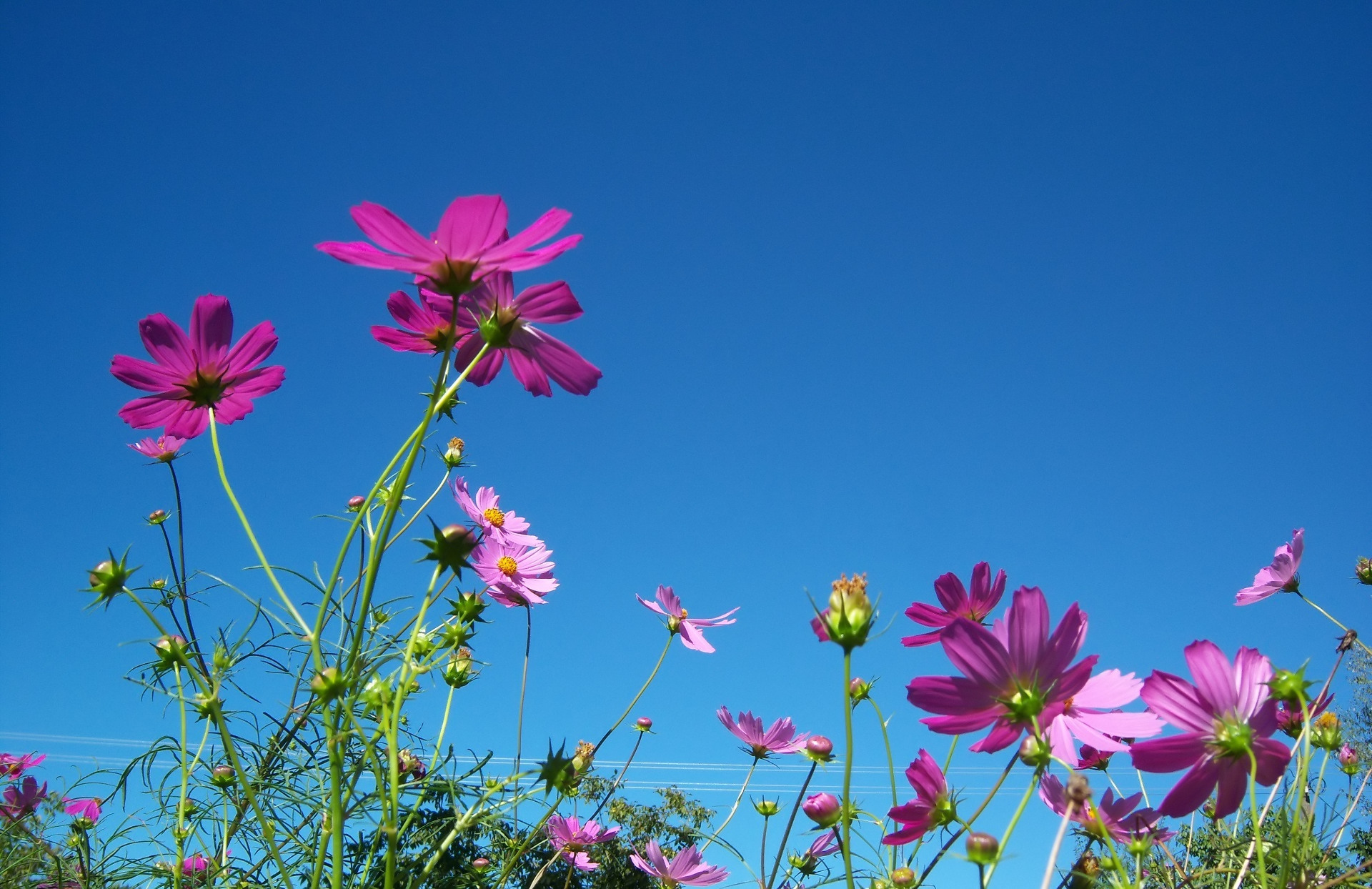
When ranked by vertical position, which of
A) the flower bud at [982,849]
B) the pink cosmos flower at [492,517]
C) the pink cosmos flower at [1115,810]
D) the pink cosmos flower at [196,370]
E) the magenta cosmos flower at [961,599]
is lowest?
the flower bud at [982,849]

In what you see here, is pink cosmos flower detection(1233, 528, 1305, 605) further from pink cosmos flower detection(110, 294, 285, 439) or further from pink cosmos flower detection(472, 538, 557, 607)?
pink cosmos flower detection(110, 294, 285, 439)

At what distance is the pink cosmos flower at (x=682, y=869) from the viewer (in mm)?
1618

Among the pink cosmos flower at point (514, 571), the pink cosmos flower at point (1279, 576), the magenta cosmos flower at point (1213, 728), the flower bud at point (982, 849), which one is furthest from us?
the pink cosmos flower at point (1279, 576)

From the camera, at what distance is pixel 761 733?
174cm

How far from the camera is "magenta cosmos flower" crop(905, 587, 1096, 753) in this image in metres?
0.62

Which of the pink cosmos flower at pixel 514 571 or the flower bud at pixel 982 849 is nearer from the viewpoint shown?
the flower bud at pixel 982 849

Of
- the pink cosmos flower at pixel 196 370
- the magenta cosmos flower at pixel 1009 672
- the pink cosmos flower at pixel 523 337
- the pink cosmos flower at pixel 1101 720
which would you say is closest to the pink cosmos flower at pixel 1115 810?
the pink cosmos flower at pixel 1101 720

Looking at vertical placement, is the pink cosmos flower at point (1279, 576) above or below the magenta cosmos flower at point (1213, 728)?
above

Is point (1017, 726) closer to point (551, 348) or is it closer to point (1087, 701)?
point (1087, 701)

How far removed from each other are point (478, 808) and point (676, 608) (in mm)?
1011

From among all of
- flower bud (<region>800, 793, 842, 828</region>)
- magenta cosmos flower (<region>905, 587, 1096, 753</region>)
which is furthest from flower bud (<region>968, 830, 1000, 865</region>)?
flower bud (<region>800, 793, 842, 828</region>)

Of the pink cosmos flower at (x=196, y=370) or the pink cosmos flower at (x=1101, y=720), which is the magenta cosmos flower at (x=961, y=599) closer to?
the pink cosmos flower at (x=1101, y=720)

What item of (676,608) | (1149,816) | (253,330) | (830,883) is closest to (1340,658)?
(1149,816)

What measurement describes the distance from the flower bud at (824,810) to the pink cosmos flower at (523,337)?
59cm
